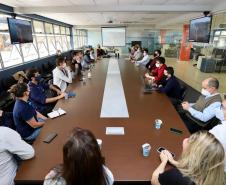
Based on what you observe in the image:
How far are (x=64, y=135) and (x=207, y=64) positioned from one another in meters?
8.12

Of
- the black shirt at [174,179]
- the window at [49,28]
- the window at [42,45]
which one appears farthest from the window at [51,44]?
the black shirt at [174,179]

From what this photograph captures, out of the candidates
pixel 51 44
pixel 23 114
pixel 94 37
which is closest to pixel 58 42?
pixel 51 44

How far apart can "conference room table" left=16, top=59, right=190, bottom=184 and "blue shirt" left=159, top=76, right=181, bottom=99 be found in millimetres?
246

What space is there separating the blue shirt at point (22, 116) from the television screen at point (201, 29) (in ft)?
15.4

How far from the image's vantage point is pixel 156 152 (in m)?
1.52

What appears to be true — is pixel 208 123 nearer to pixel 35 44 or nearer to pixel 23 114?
pixel 23 114

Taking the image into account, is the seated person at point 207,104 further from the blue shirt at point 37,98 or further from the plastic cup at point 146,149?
the blue shirt at point 37,98

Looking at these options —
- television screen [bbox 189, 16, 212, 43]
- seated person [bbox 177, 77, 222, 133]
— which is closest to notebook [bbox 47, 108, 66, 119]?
seated person [bbox 177, 77, 222, 133]

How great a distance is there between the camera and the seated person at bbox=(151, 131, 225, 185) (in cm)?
100

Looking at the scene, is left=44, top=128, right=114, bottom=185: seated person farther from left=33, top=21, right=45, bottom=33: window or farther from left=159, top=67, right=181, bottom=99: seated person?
left=33, top=21, right=45, bottom=33: window

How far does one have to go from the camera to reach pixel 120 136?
5.77 feet

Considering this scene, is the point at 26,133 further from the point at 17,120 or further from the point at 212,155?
the point at 212,155

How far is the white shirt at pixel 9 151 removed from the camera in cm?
128

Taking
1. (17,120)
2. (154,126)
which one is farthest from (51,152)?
(154,126)
